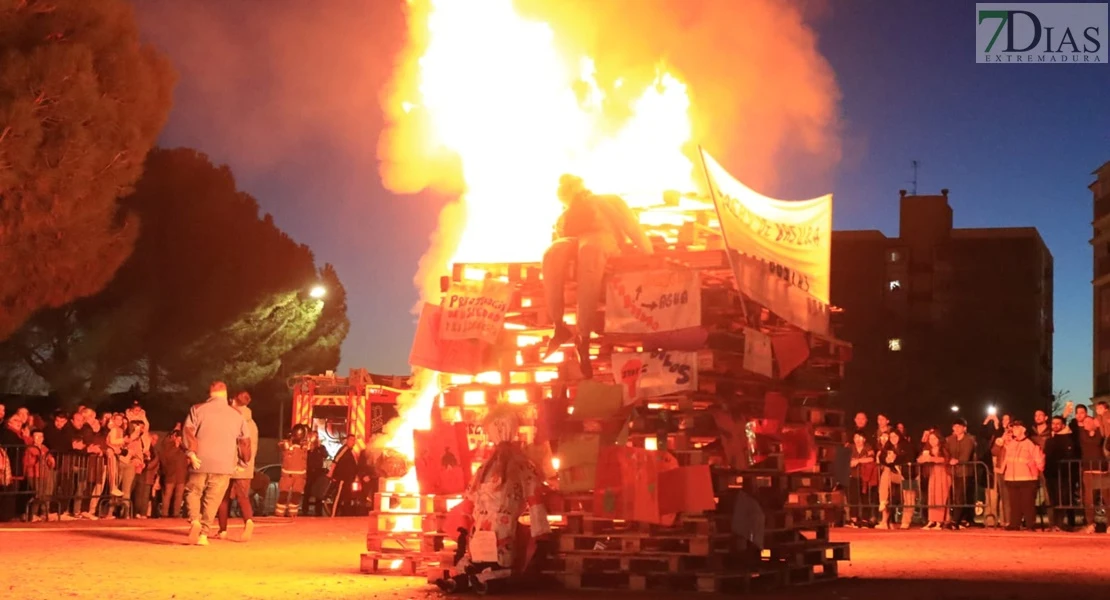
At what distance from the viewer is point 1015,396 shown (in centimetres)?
8819

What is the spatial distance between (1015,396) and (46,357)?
66.0 m

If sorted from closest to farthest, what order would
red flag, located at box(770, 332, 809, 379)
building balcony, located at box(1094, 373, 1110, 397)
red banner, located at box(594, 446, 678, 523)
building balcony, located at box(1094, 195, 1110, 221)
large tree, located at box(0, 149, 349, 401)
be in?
red banner, located at box(594, 446, 678, 523) → red flag, located at box(770, 332, 809, 379) → large tree, located at box(0, 149, 349, 401) → building balcony, located at box(1094, 373, 1110, 397) → building balcony, located at box(1094, 195, 1110, 221)

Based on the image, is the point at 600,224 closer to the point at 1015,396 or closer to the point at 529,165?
the point at 529,165

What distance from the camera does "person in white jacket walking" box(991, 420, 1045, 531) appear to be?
73.8ft

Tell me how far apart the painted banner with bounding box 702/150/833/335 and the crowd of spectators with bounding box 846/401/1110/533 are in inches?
365

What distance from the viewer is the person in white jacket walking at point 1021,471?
73.8 ft

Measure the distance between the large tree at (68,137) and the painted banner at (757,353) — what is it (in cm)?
1666

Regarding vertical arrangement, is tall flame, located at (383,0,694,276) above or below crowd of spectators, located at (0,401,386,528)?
above

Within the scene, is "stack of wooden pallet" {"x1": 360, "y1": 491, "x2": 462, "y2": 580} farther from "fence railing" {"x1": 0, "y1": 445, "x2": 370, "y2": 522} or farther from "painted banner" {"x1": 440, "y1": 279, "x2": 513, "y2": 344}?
"fence railing" {"x1": 0, "y1": 445, "x2": 370, "y2": 522}

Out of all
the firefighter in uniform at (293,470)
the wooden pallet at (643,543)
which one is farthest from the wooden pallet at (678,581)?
the firefighter in uniform at (293,470)

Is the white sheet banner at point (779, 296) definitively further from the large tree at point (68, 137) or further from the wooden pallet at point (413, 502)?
the large tree at point (68, 137)

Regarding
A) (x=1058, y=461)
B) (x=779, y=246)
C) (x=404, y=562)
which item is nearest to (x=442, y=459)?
(x=404, y=562)

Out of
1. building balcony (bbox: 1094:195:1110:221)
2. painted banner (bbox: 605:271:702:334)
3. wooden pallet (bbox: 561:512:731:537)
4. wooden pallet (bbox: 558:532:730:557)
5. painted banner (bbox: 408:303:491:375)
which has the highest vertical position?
building balcony (bbox: 1094:195:1110:221)

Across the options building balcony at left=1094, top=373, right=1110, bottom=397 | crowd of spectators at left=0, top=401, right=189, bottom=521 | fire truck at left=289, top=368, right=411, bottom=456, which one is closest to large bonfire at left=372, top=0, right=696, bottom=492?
crowd of spectators at left=0, top=401, right=189, bottom=521
